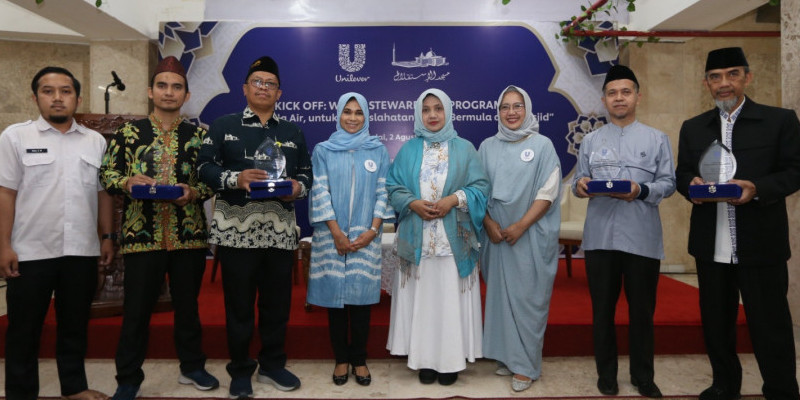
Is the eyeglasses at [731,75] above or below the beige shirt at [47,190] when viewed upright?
above

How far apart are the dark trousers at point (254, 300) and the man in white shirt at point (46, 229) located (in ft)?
2.24

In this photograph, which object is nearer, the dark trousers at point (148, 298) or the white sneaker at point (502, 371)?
the dark trousers at point (148, 298)

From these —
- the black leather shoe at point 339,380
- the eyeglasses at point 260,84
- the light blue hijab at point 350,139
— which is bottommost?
the black leather shoe at point 339,380

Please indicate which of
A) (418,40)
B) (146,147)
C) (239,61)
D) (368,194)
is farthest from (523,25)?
(146,147)

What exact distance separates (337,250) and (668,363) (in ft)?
7.22

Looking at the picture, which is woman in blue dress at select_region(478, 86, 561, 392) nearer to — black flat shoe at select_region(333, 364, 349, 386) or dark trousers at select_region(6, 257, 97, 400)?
black flat shoe at select_region(333, 364, 349, 386)

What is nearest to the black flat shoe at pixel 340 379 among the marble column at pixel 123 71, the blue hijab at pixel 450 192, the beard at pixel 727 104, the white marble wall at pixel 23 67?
the blue hijab at pixel 450 192

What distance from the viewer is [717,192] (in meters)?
2.35

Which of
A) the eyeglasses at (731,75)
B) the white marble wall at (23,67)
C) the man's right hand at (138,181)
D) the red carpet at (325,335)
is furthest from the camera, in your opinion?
the white marble wall at (23,67)

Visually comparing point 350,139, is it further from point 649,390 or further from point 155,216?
point 649,390

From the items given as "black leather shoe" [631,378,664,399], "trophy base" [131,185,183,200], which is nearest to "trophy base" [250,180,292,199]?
"trophy base" [131,185,183,200]

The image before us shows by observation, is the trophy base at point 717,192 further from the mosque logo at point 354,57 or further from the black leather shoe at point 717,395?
the mosque logo at point 354,57

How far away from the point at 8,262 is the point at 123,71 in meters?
4.21

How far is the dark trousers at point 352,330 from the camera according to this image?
2883 mm
